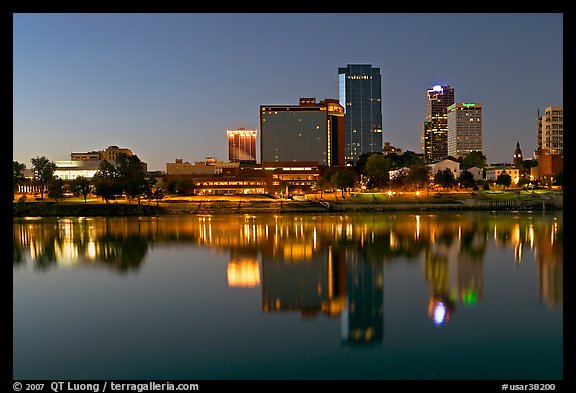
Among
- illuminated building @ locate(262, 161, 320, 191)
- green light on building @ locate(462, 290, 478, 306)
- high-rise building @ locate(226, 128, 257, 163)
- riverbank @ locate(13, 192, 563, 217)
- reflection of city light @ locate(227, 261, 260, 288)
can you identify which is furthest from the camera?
high-rise building @ locate(226, 128, 257, 163)

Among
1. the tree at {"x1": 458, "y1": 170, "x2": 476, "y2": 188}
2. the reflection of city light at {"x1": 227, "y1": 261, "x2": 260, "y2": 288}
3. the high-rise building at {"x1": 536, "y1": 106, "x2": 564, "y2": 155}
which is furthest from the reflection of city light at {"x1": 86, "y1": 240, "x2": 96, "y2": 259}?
the high-rise building at {"x1": 536, "y1": 106, "x2": 564, "y2": 155}

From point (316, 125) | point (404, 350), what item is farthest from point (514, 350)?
point (316, 125)

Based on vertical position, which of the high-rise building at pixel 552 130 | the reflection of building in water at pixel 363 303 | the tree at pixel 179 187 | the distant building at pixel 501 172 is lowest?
the reflection of building in water at pixel 363 303

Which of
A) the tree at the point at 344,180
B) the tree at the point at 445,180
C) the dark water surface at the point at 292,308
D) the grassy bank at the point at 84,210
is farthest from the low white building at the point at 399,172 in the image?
the dark water surface at the point at 292,308

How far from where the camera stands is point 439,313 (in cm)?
1332

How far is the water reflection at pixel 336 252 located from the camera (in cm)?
1462

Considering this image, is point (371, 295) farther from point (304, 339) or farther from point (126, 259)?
point (126, 259)

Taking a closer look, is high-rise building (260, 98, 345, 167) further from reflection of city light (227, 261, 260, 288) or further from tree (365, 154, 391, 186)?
reflection of city light (227, 261, 260, 288)

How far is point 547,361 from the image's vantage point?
1005cm

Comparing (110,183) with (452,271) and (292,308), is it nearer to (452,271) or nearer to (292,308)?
(452,271)

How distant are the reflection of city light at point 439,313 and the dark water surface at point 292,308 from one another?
3cm

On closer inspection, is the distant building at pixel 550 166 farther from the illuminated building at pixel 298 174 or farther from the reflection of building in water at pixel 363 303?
the reflection of building in water at pixel 363 303

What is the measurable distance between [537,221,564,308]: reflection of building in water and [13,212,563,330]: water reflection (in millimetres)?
35

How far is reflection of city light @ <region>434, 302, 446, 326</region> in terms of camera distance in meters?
12.6
